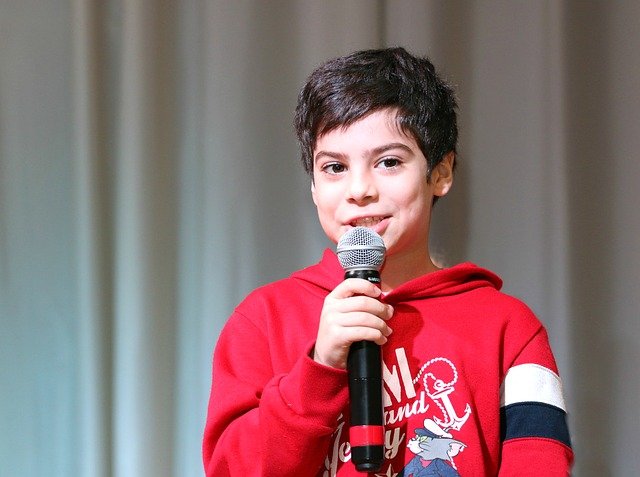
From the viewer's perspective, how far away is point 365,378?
0.97 meters

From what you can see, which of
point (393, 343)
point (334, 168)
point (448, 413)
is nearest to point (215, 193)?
point (334, 168)

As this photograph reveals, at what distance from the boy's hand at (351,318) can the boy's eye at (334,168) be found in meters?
0.25

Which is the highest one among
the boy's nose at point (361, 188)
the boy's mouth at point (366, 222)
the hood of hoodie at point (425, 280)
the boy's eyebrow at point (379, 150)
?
the boy's eyebrow at point (379, 150)

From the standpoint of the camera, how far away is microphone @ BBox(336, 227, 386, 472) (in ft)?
3.12

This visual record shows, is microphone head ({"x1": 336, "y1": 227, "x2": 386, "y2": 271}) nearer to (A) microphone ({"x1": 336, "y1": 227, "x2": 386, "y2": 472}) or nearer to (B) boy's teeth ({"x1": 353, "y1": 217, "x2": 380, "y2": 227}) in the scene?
(A) microphone ({"x1": 336, "y1": 227, "x2": 386, "y2": 472})

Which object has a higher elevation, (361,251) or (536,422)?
(361,251)

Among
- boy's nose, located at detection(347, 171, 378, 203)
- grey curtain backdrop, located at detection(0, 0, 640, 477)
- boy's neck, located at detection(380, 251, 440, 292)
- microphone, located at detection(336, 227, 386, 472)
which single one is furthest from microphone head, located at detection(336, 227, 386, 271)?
grey curtain backdrop, located at detection(0, 0, 640, 477)

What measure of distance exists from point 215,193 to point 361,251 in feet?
2.30

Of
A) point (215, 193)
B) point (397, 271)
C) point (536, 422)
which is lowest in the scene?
point (536, 422)

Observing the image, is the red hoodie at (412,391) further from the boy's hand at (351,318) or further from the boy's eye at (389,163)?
the boy's eye at (389,163)

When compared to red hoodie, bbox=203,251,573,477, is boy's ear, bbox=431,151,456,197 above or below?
above

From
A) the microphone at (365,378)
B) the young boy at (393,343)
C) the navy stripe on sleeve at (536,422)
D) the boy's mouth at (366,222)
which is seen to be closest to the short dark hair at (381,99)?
the young boy at (393,343)

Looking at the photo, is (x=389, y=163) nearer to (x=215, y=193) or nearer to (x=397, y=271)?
(x=397, y=271)

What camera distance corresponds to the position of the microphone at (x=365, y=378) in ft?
3.12
